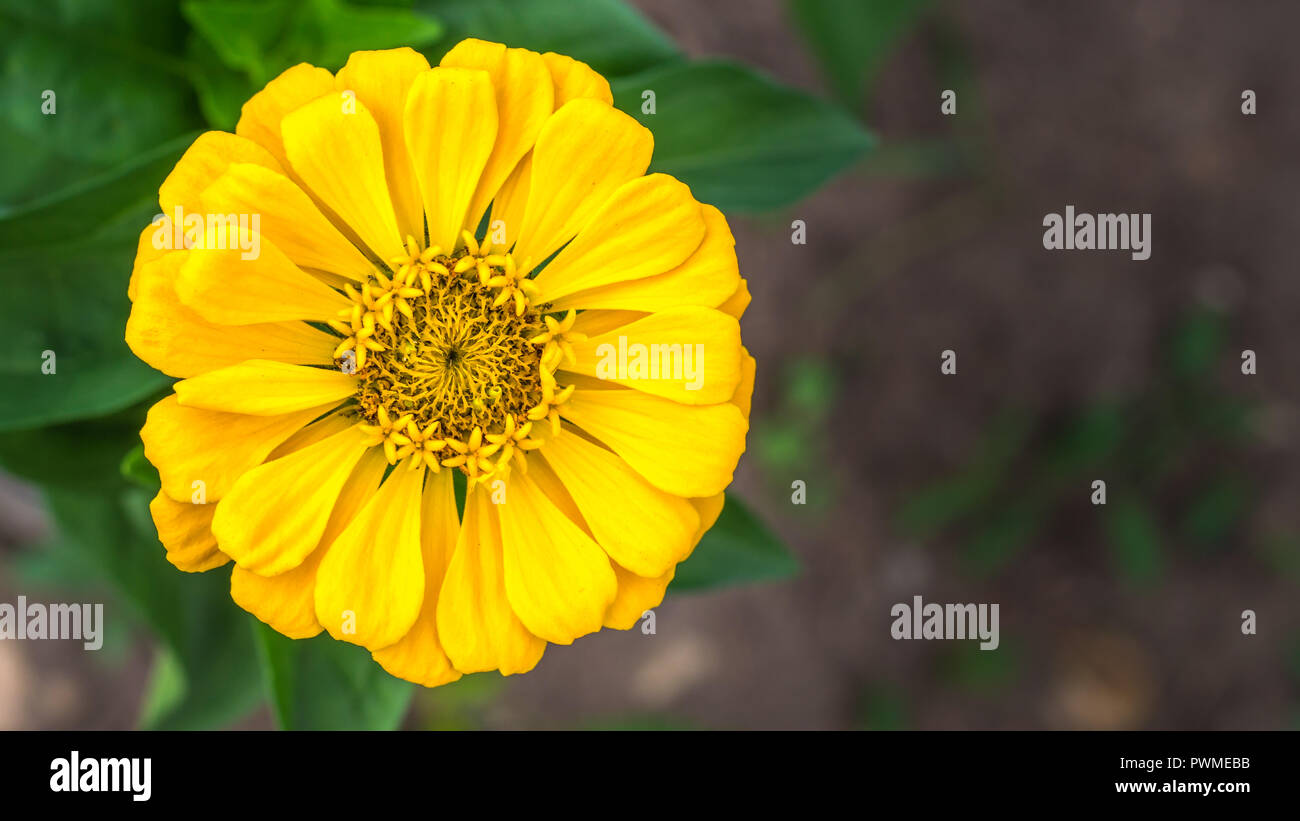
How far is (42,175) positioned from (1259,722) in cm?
424

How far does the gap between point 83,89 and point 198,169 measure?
0.64 m

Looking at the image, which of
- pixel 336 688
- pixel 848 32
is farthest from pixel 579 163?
pixel 848 32

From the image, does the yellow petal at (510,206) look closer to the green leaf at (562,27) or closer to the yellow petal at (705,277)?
the yellow petal at (705,277)

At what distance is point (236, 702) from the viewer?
7.31 ft

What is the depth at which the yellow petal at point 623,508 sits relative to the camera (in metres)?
1.45

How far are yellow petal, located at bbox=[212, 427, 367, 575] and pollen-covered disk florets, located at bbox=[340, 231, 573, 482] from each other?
79mm

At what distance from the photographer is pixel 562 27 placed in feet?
6.12

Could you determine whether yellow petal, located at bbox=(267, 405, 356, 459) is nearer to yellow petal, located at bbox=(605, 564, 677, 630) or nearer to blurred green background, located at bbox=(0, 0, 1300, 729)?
yellow petal, located at bbox=(605, 564, 677, 630)

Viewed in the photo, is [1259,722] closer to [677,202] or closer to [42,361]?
[677,202]

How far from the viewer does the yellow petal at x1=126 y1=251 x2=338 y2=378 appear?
4.33 ft

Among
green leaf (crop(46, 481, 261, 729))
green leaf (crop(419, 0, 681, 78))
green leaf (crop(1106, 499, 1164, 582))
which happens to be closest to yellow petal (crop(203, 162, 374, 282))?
green leaf (crop(419, 0, 681, 78))

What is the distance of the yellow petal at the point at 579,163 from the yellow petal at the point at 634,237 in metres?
0.03

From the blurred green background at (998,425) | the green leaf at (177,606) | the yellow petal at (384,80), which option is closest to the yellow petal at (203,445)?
the yellow petal at (384,80)
